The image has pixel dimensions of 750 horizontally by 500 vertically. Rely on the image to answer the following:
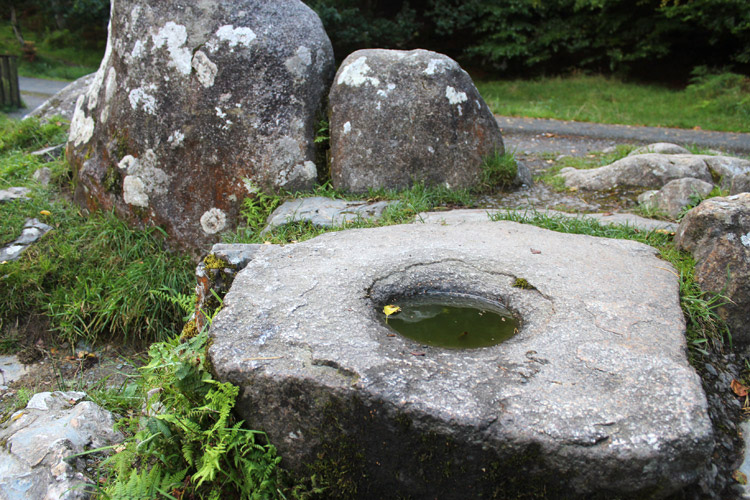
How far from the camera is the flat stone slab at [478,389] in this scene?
174cm

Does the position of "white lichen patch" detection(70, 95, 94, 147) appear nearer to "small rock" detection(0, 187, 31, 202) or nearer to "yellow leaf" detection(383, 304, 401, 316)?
"small rock" detection(0, 187, 31, 202)

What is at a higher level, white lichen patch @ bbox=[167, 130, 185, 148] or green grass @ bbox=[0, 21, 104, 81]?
white lichen patch @ bbox=[167, 130, 185, 148]

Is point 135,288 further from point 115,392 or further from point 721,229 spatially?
point 721,229

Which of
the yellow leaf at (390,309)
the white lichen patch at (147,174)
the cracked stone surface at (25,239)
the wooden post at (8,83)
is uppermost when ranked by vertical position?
the yellow leaf at (390,309)

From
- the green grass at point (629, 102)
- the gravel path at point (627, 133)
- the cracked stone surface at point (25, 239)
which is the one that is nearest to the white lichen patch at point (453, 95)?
the cracked stone surface at point (25, 239)

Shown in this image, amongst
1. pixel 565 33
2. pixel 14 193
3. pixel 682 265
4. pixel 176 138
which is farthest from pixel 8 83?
pixel 565 33

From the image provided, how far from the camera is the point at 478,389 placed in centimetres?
190

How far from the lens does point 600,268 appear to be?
9.39ft

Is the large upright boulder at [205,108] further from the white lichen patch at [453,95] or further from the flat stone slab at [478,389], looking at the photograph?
the flat stone slab at [478,389]

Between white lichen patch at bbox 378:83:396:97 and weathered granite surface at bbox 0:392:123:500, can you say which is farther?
white lichen patch at bbox 378:83:396:97

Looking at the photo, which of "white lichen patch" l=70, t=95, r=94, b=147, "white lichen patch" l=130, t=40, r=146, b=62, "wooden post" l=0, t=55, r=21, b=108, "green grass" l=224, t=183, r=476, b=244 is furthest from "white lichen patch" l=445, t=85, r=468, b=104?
"wooden post" l=0, t=55, r=21, b=108

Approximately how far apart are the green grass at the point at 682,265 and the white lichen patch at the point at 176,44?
2694mm

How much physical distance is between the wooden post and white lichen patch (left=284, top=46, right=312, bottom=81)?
842 cm

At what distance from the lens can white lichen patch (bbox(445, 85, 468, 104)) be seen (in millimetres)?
A: 4629
